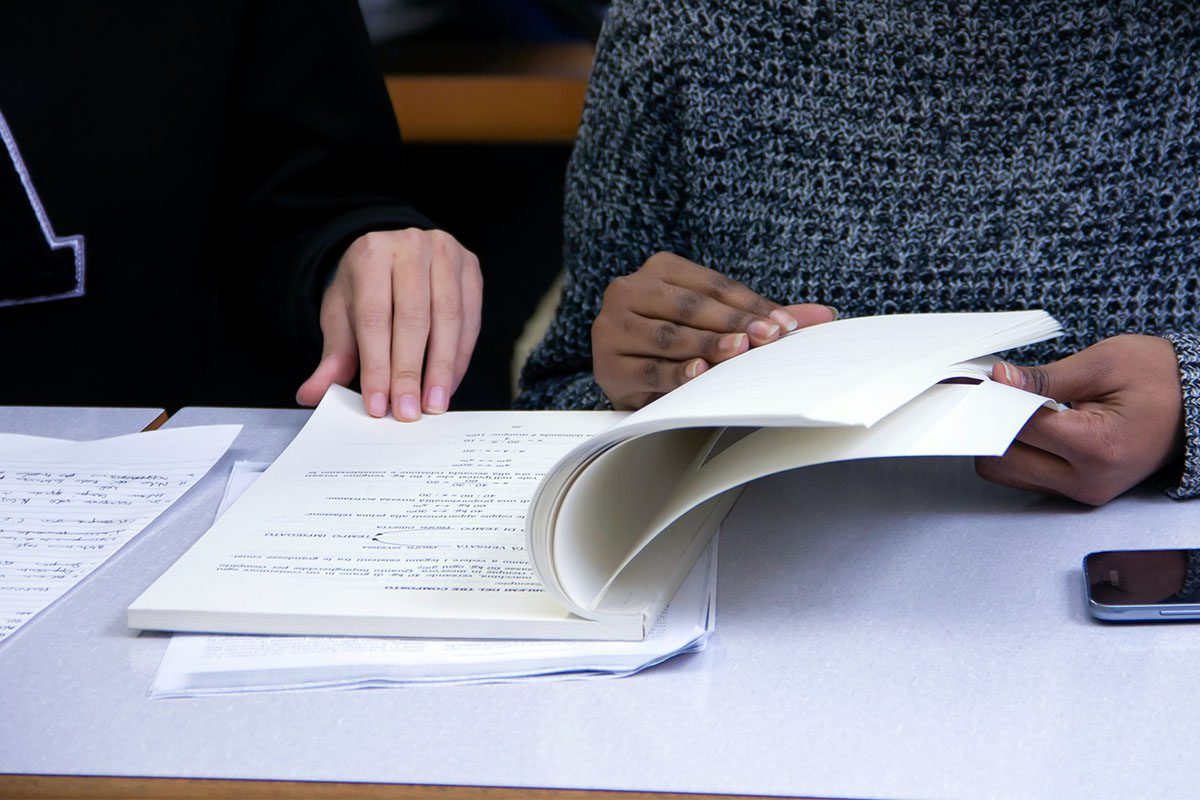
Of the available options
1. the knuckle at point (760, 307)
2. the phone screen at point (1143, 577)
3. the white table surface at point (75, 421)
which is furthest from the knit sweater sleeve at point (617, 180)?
the phone screen at point (1143, 577)

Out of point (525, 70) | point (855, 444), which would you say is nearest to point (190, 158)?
point (855, 444)

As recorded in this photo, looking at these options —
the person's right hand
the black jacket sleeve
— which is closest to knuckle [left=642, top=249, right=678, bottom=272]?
the person's right hand

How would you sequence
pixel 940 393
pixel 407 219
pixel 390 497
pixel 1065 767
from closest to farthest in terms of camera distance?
pixel 1065 767, pixel 940 393, pixel 390 497, pixel 407 219

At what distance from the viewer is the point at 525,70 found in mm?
2297

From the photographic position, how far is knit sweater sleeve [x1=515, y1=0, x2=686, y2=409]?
93 centimetres

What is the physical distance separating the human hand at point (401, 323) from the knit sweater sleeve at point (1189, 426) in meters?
0.46

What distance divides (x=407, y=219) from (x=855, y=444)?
66 cm

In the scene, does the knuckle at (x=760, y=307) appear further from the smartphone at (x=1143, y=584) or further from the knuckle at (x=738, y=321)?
the smartphone at (x=1143, y=584)

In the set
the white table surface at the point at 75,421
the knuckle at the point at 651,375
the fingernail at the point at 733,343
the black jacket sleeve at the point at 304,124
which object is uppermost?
the black jacket sleeve at the point at 304,124

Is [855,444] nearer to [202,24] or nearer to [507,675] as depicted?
[507,675]

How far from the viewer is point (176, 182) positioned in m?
1.19

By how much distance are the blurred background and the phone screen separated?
785 mm

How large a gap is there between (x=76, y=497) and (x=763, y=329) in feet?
1.41

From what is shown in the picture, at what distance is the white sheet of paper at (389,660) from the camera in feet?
1.69
